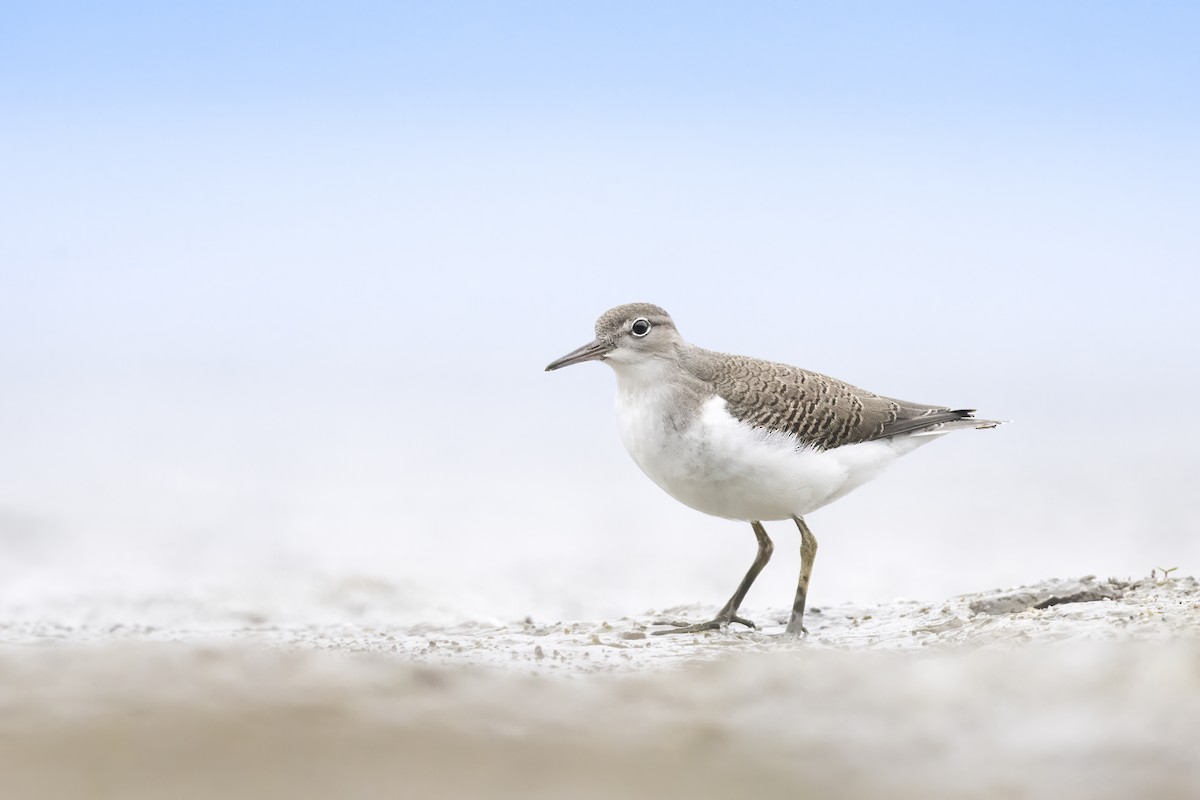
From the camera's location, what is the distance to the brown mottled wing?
28.4 feet

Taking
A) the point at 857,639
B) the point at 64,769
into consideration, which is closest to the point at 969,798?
the point at 64,769

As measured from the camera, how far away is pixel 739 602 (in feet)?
30.2

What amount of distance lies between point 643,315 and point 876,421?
1.98 m

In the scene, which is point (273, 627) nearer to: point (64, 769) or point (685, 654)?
point (685, 654)

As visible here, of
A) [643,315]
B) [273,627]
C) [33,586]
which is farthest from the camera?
[33,586]

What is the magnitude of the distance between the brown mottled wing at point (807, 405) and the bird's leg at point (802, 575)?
0.65 meters

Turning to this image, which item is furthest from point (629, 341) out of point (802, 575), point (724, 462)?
point (802, 575)

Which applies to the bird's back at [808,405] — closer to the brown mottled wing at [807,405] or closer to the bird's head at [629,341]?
the brown mottled wing at [807,405]

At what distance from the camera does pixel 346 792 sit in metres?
3.94

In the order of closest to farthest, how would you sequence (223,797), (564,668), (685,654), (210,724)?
1. (223,797)
2. (210,724)
3. (564,668)
4. (685,654)

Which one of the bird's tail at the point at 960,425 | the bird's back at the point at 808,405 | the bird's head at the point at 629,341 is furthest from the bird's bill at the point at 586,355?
the bird's tail at the point at 960,425

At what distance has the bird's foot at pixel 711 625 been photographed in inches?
346

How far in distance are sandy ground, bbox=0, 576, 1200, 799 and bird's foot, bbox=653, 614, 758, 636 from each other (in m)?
1.84

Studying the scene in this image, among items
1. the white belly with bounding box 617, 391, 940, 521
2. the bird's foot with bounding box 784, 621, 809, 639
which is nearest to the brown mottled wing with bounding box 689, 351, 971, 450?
the white belly with bounding box 617, 391, 940, 521
